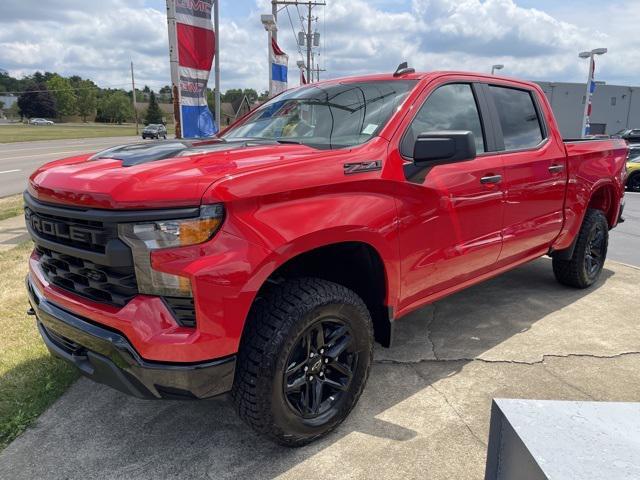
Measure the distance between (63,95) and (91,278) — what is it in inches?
4809

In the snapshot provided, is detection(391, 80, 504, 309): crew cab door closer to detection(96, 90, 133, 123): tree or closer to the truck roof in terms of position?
the truck roof

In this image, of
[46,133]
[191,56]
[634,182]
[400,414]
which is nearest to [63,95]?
[46,133]

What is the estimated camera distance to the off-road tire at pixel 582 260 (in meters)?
4.86

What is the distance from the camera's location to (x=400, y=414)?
2.98 metres

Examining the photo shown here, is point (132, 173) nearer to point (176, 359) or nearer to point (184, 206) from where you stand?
point (184, 206)

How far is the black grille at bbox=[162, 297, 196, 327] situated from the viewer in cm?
210

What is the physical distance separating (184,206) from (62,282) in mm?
900

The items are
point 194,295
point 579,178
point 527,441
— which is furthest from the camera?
point 579,178

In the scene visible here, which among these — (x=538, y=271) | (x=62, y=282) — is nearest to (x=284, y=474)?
(x=62, y=282)

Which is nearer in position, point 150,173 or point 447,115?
point 150,173

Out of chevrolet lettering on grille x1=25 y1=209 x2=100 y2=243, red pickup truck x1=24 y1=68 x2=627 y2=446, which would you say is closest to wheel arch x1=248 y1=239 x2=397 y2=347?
red pickup truck x1=24 y1=68 x2=627 y2=446

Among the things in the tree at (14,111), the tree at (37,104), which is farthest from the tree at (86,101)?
the tree at (14,111)

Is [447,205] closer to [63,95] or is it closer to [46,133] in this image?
[46,133]

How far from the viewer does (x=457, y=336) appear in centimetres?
406
